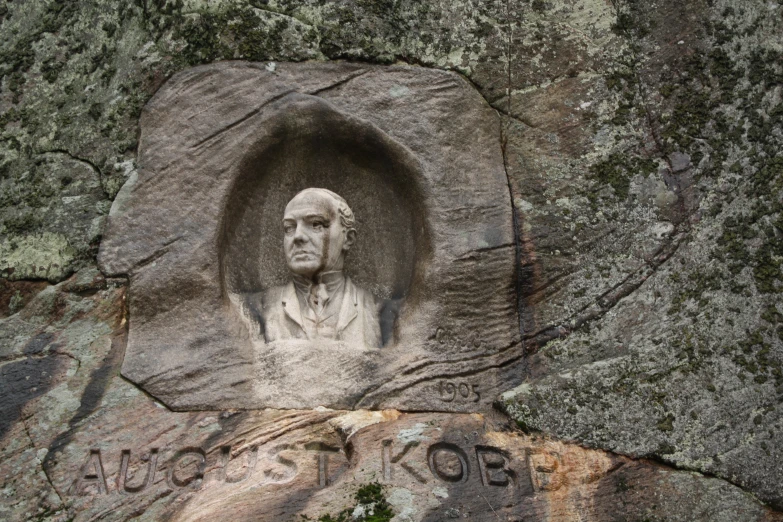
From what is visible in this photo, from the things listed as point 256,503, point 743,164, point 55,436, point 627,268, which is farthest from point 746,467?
point 55,436

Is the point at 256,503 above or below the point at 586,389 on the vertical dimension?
below

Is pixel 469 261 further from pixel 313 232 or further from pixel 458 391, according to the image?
pixel 313 232

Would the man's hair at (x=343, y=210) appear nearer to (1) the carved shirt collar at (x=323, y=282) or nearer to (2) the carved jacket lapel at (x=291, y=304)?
(1) the carved shirt collar at (x=323, y=282)

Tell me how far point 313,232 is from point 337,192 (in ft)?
1.76

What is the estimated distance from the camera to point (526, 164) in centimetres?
630

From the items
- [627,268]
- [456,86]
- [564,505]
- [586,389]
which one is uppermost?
[456,86]

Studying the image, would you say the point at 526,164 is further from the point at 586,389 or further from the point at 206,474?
the point at 206,474

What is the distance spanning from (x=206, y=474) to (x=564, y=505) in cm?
162

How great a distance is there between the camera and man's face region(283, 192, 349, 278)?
19.9ft

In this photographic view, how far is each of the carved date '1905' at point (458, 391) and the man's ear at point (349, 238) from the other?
3.17 ft

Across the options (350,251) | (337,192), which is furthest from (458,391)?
(337,192)

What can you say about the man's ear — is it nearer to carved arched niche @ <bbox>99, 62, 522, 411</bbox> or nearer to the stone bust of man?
the stone bust of man

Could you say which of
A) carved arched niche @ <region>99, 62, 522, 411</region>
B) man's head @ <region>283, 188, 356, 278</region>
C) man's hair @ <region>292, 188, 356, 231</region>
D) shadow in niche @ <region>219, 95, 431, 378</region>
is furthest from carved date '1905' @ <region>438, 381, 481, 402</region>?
man's hair @ <region>292, 188, 356, 231</region>

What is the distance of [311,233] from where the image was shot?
19.9 ft
